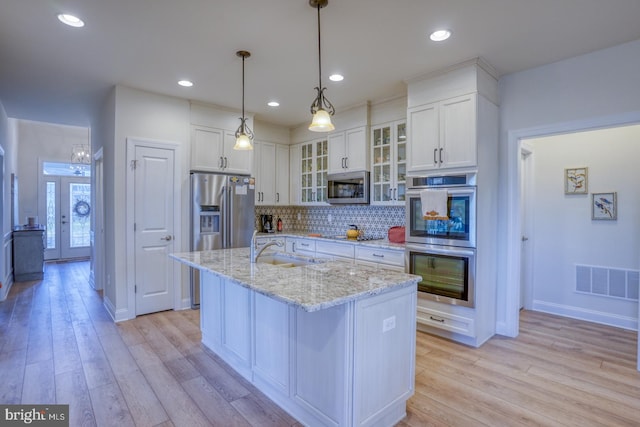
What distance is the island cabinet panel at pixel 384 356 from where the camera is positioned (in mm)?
1799

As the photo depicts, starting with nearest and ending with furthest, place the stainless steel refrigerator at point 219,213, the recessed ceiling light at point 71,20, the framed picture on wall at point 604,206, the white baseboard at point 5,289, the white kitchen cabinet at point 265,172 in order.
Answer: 1. the recessed ceiling light at point 71,20
2. the framed picture on wall at point 604,206
3. the stainless steel refrigerator at point 219,213
4. the white baseboard at point 5,289
5. the white kitchen cabinet at point 265,172

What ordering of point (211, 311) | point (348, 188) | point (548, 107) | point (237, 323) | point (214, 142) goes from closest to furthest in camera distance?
point (237, 323) < point (211, 311) < point (548, 107) < point (214, 142) < point (348, 188)

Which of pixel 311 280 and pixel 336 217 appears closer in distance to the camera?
pixel 311 280

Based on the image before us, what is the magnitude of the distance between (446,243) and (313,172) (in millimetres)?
2604

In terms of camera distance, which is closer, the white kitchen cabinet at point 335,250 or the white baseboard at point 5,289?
the white kitchen cabinet at point 335,250

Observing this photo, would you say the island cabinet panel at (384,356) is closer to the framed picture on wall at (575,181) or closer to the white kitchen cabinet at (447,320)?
the white kitchen cabinet at (447,320)

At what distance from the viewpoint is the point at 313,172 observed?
531cm

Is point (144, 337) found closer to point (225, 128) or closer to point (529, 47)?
point (225, 128)

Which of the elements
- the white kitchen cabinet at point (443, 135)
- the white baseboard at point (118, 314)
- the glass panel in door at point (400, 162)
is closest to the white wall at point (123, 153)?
the white baseboard at point (118, 314)

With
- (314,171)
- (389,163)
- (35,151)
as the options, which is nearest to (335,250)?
(389,163)

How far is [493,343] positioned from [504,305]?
43cm

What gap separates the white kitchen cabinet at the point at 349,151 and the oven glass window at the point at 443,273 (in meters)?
1.57

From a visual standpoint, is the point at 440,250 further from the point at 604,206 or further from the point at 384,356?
the point at 604,206

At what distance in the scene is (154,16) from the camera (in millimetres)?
2445
